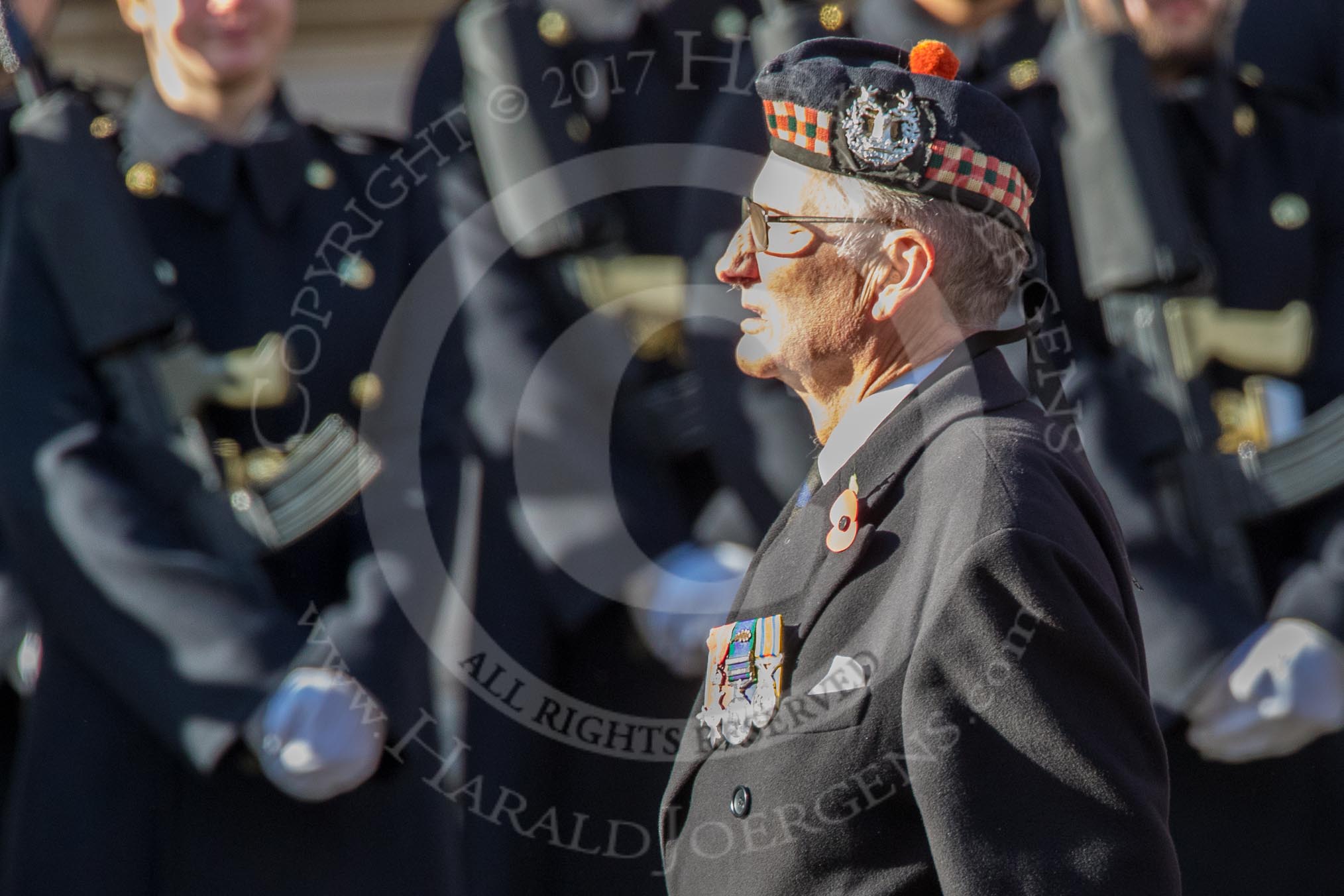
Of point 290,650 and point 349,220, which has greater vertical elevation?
point 349,220

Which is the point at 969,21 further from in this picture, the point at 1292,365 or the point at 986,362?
the point at 986,362

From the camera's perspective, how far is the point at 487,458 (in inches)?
105

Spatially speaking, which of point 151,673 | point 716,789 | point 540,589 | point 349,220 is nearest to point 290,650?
point 151,673

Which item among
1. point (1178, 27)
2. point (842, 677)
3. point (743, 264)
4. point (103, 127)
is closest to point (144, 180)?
point (103, 127)

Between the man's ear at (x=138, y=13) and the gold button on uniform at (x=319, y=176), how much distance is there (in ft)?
1.07

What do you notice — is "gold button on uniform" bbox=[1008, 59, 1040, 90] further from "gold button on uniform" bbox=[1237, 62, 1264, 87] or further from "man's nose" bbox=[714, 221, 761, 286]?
"man's nose" bbox=[714, 221, 761, 286]

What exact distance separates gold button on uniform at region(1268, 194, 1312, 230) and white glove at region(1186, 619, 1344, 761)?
647mm

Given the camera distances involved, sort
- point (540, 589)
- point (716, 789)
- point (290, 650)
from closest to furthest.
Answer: point (716, 789) → point (290, 650) → point (540, 589)

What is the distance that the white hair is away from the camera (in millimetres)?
1426

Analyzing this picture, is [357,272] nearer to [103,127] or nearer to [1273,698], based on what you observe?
[103,127]

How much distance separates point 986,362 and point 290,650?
133 cm

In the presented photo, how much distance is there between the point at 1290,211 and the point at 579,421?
1.14m

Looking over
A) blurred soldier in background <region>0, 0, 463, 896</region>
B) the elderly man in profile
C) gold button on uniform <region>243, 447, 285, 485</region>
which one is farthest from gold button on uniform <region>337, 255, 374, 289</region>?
the elderly man in profile

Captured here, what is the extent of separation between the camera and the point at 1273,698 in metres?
2.45
